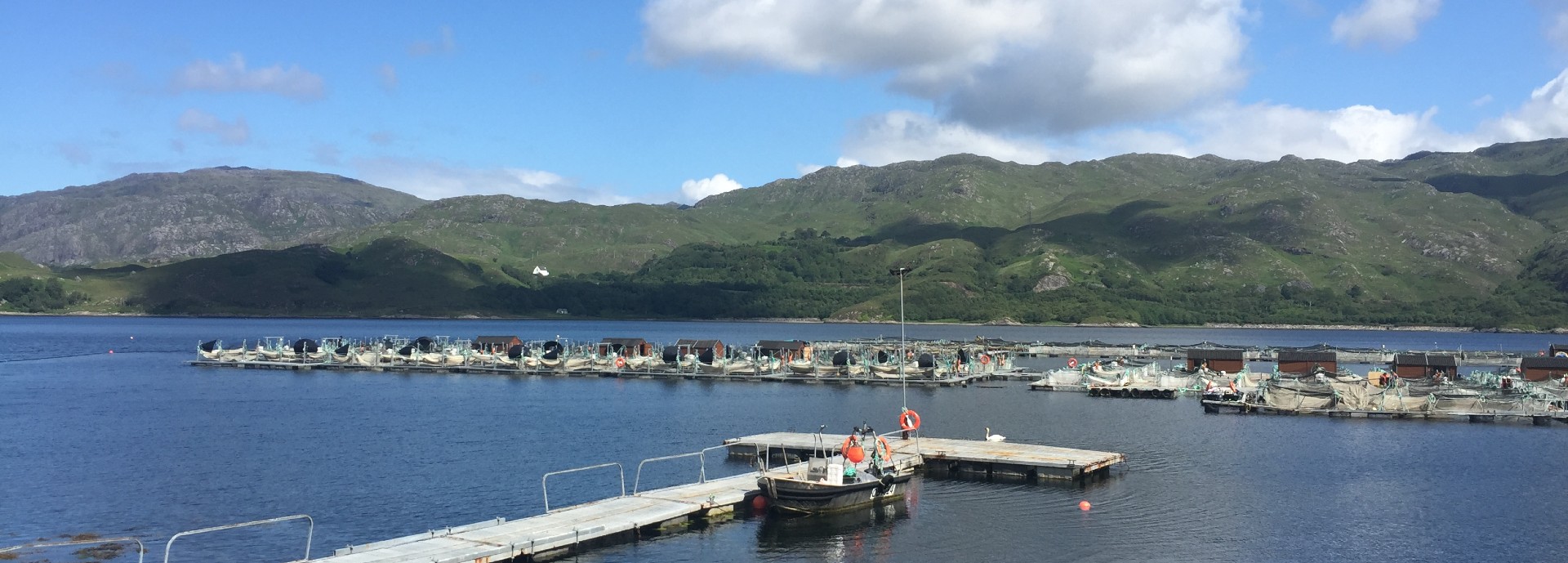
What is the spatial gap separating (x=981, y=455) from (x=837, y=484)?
11.5 m

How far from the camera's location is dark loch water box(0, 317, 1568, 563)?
37.3m

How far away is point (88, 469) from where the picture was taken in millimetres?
50656

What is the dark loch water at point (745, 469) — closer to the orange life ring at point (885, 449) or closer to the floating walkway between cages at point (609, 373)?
the orange life ring at point (885, 449)

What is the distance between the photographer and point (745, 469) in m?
51.7

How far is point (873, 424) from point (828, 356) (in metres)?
54.0

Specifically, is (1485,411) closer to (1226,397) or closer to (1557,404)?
(1557,404)

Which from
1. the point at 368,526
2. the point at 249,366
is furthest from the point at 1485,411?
the point at 249,366

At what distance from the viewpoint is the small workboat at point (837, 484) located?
40188mm

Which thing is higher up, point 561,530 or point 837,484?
point 837,484

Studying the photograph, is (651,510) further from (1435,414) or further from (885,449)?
(1435,414)

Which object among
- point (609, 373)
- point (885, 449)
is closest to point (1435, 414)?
point (885, 449)

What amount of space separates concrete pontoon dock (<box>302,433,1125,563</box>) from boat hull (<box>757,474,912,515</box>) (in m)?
1.56

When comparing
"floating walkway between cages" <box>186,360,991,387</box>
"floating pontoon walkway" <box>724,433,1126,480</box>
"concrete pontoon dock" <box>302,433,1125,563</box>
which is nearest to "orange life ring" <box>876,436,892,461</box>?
"concrete pontoon dock" <box>302,433,1125,563</box>

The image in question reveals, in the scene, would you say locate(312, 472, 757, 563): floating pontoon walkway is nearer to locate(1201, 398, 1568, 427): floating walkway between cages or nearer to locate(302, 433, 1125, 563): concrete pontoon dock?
locate(302, 433, 1125, 563): concrete pontoon dock
